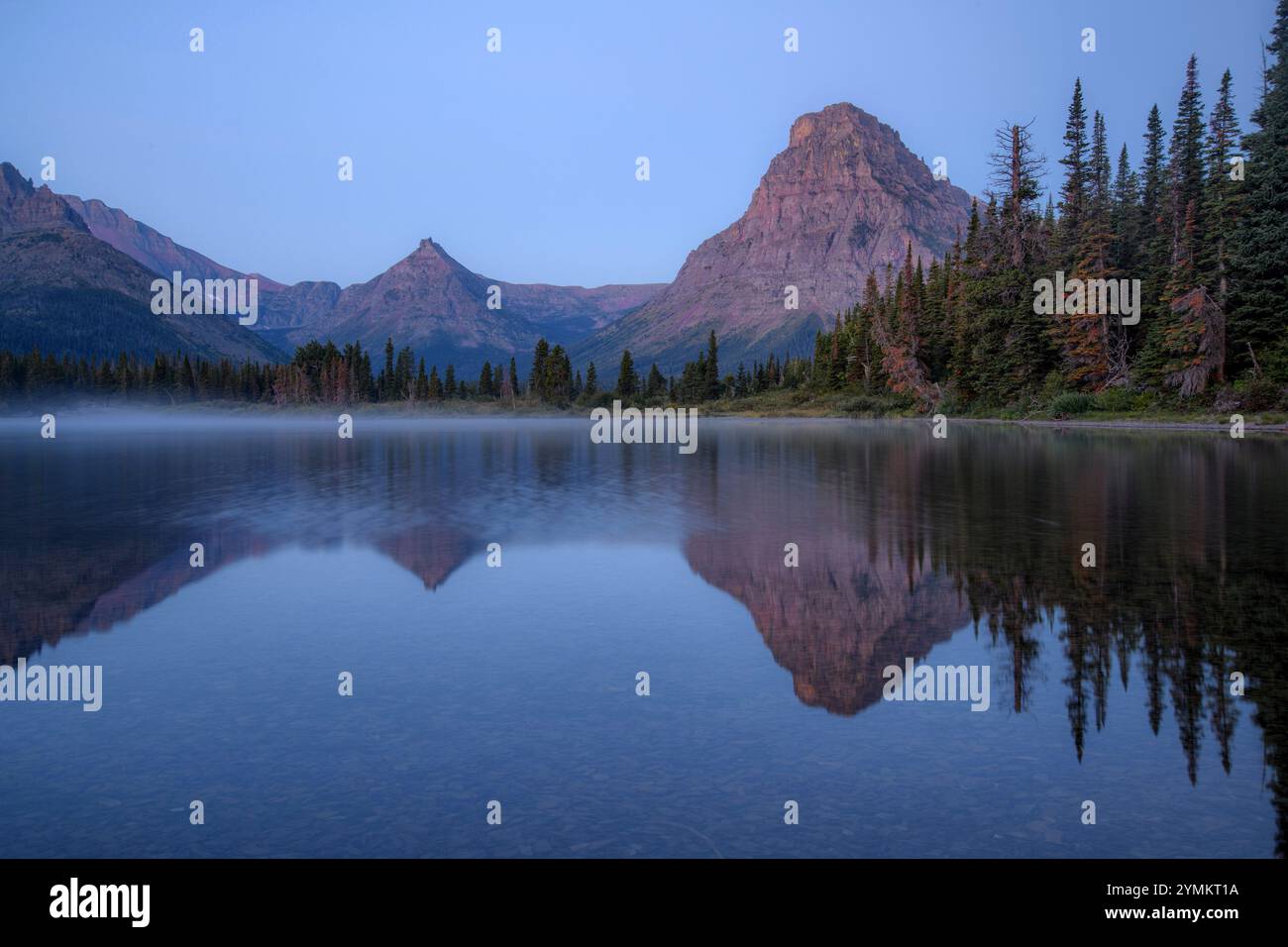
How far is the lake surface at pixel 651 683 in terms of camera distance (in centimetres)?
704

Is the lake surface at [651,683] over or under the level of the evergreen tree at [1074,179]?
under

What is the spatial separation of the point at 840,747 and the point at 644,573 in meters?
9.20

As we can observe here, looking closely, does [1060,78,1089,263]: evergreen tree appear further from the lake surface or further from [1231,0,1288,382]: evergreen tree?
the lake surface

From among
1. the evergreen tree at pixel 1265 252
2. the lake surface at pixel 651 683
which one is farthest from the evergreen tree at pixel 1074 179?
the lake surface at pixel 651 683

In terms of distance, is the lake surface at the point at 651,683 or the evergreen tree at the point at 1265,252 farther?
the evergreen tree at the point at 1265,252

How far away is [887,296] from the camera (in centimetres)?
15088

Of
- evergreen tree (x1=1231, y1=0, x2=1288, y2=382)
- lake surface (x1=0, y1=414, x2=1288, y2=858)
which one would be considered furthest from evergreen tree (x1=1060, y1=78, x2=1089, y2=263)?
lake surface (x1=0, y1=414, x2=1288, y2=858)

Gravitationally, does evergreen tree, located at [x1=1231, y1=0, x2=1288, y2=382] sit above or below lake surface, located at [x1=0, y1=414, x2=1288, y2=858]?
above

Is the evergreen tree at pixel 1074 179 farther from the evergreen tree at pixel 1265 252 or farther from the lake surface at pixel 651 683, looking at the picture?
the lake surface at pixel 651 683

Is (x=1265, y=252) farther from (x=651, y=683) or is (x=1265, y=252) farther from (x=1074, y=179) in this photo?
(x=651, y=683)

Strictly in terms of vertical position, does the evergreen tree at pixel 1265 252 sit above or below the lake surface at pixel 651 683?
above

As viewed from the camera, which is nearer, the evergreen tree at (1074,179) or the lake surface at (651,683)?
the lake surface at (651,683)

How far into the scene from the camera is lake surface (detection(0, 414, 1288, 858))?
704 centimetres
